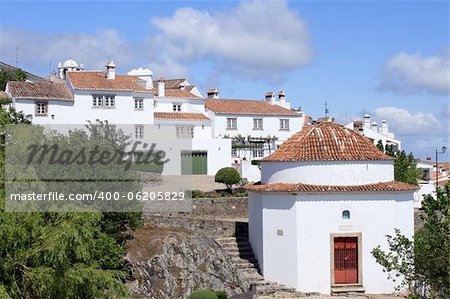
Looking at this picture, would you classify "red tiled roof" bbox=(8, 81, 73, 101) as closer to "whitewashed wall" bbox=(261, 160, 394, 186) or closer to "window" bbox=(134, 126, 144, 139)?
"window" bbox=(134, 126, 144, 139)

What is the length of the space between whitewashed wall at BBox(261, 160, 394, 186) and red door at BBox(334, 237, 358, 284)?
248 centimetres

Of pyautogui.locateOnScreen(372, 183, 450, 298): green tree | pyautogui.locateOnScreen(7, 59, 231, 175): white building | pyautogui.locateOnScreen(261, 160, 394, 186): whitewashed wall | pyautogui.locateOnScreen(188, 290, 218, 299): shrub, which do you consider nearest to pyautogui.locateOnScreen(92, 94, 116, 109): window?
pyautogui.locateOnScreen(7, 59, 231, 175): white building

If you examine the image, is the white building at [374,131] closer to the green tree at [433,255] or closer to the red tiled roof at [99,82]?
the red tiled roof at [99,82]

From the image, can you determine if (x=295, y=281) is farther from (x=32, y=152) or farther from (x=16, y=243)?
(x=16, y=243)

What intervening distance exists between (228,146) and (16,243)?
31.8 meters

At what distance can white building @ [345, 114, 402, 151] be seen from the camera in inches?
2525

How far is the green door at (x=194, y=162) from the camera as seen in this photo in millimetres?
47500

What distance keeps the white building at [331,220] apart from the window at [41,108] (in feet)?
63.6

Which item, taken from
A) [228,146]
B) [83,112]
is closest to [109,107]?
[83,112]

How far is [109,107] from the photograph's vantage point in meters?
44.7

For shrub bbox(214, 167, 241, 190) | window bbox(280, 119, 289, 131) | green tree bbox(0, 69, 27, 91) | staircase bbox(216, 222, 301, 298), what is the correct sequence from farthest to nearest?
window bbox(280, 119, 289, 131) < green tree bbox(0, 69, 27, 91) < shrub bbox(214, 167, 241, 190) < staircase bbox(216, 222, 301, 298)

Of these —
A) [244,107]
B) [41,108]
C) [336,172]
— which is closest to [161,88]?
[244,107]

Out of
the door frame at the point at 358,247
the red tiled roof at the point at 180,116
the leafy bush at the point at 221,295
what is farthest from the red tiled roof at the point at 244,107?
the leafy bush at the point at 221,295

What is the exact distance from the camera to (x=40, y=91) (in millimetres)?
43562
